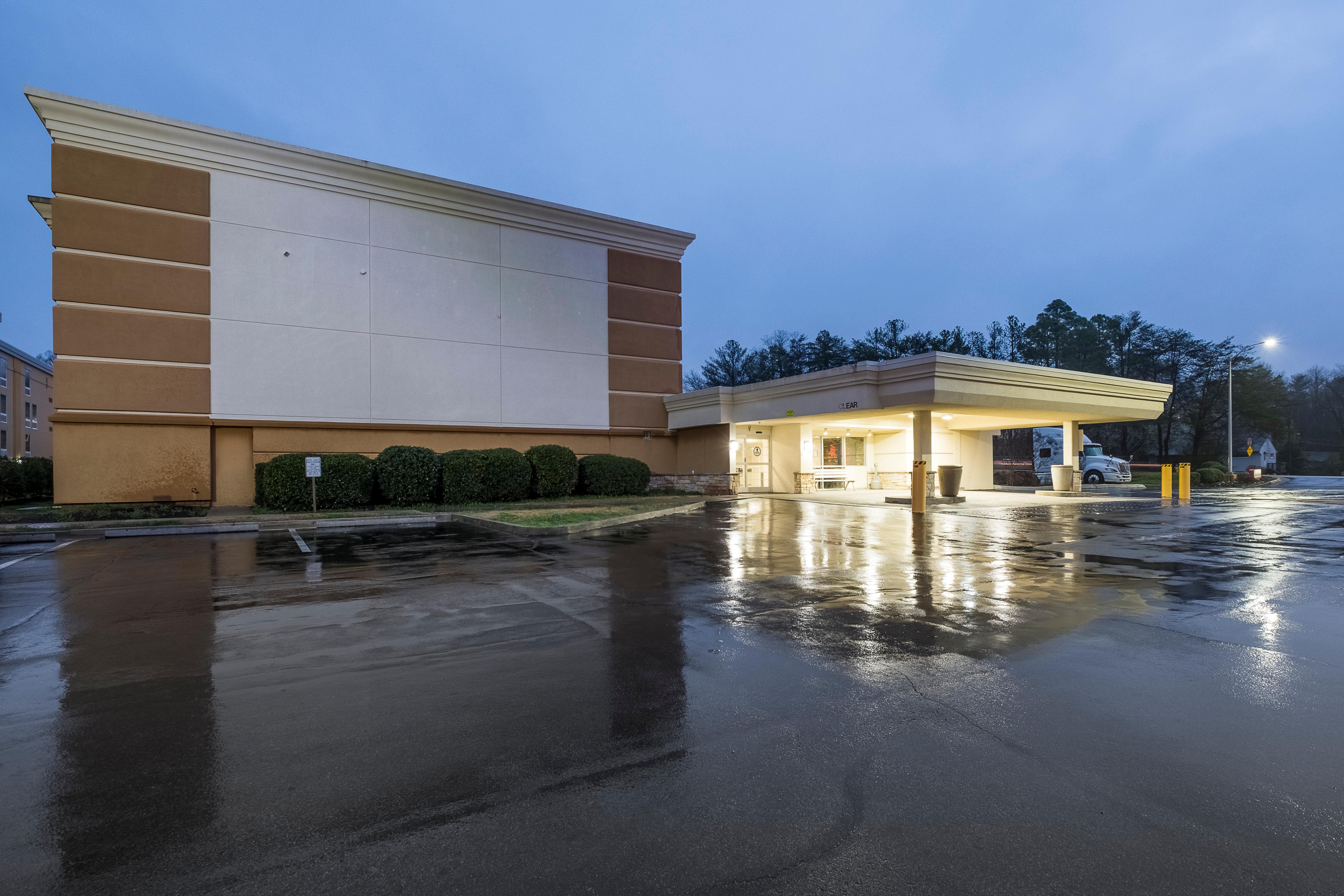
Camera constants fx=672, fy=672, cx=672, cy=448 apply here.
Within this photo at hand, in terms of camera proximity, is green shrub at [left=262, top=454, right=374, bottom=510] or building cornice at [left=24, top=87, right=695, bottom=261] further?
building cornice at [left=24, top=87, right=695, bottom=261]

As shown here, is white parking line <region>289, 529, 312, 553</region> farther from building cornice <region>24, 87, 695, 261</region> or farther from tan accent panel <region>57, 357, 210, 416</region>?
building cornice <region>24, 87, 695, 261</region>

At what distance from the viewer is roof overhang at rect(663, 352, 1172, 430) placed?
22609mm

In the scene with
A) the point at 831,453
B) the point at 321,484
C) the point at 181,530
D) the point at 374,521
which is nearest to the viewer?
the point at 181,530

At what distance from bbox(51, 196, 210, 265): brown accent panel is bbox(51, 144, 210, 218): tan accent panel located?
299 mm

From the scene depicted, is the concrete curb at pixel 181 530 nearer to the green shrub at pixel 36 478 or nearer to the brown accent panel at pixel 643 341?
the green shrub at pixel 36 478

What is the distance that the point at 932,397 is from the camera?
22031mm

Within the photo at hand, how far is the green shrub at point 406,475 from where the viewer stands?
21500 mm

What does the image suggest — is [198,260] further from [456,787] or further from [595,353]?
[456,787]

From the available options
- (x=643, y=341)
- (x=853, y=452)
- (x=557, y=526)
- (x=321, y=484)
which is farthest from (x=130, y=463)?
(x=853, y=452)

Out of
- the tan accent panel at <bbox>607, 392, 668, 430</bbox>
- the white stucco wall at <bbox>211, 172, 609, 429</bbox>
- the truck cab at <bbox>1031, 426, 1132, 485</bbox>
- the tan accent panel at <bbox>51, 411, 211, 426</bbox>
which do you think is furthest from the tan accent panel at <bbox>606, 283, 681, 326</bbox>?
the truck cab at <bbox>1031, 426, 1132, 485</bbox>

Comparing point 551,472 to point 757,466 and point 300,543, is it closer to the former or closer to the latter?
point 300,543

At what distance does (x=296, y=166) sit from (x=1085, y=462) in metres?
41.7

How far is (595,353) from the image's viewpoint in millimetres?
29438

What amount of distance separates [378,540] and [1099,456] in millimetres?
39671
